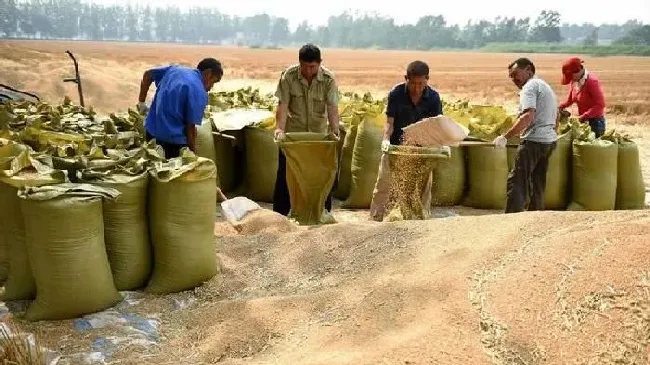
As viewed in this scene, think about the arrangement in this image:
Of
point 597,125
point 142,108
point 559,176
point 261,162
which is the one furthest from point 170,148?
point 597,125

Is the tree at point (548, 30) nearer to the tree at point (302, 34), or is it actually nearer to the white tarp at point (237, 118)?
the tree at point (302, 34)

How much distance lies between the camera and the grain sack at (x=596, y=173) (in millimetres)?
5449

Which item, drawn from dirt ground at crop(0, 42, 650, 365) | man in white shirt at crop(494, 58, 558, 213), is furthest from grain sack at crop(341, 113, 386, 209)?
dirt ground at crop(0, 42, 650, 365)

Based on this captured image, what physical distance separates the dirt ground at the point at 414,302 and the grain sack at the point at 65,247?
0.33ft

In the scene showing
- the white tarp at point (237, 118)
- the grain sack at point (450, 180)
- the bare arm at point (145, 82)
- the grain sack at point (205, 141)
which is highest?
the bare arm at point (145, 82)

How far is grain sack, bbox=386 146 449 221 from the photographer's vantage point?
4359mm

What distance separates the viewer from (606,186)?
548 cm

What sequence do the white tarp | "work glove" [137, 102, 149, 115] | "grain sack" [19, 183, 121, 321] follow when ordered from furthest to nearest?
the white tarp < "work glove" [137, 102, 149, 115] < "grain sack" [19, 183, 121, 321]

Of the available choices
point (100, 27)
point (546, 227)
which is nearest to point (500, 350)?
point (546, 227)

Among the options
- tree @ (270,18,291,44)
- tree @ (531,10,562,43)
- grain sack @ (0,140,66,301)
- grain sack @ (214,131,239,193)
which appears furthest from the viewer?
tree @ (270,18,291,44)

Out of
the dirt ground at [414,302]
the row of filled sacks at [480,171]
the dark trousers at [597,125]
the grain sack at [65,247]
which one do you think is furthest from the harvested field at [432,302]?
the dark trousers at [597,125]

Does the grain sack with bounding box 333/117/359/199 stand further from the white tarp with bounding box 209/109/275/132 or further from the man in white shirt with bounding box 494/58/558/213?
the man in white shirt with bounding box 494/58/558/213

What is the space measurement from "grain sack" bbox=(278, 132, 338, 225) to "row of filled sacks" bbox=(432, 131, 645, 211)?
1445 millimetres

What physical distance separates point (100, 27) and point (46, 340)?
134628mm
